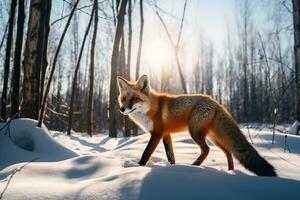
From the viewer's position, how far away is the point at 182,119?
4.57 metres

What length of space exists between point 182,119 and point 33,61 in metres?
4.30

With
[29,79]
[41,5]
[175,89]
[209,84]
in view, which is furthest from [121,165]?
[175,89]

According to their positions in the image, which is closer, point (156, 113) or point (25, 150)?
point (156, 113)

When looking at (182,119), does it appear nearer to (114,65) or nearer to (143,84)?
(143,84)

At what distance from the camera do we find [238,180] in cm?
267

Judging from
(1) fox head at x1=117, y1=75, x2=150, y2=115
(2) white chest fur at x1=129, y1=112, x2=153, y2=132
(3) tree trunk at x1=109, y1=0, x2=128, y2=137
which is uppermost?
(3) tree trunk at x1=109, y1=0, x2=128, y2=137

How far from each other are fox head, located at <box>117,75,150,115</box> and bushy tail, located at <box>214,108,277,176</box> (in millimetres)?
1034

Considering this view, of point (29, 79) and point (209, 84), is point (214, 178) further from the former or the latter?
point (209, 84)

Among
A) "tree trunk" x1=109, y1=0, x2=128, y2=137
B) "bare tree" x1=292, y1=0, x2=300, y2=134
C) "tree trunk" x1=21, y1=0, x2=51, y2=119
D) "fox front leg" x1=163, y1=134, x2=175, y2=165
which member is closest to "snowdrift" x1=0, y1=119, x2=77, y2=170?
"tree trunk" x1=21, y1=0, x2=51, y2=119

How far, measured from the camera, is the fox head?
4.64 m

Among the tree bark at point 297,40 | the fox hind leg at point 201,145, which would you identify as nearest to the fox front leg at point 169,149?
the fox hind leg at point 201,145

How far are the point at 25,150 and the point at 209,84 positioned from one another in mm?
56587

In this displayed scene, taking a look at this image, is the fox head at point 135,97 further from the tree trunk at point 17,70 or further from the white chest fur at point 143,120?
the tree trunk at point 17,70

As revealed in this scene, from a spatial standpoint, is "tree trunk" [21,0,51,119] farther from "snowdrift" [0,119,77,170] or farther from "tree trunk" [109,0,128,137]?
"tree trunk" [109,0,128,137]
